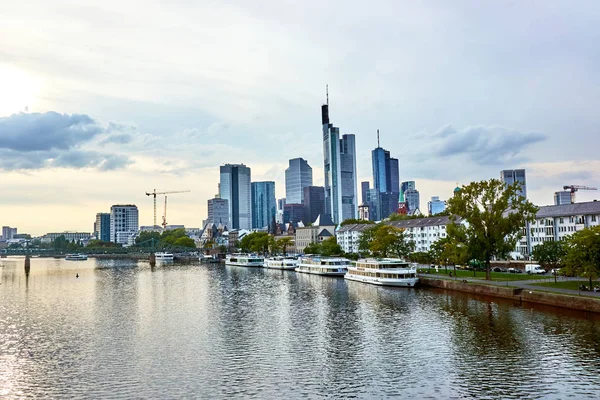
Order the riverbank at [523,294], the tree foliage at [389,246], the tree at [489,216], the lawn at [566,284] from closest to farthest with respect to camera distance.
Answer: the riverbank at [523,294]
the lawn at [566,284]
the tree at [489,216]
the tree foliage at [389,246]

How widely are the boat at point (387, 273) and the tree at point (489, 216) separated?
42.7ft

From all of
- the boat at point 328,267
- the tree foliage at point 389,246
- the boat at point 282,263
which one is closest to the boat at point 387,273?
the boat at point 328,267

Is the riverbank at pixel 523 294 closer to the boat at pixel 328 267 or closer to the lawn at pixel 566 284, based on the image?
the lawn at pixel 566 284

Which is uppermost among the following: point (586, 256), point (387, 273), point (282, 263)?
point (586, 256)

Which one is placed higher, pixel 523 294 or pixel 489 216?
pixel 489 216

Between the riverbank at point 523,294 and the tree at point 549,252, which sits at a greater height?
the tree at point 549,252

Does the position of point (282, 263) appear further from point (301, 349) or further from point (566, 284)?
point (301, 349)

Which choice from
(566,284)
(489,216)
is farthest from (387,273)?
(566,284)

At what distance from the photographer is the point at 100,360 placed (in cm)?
4966

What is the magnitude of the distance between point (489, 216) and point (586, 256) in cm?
2895

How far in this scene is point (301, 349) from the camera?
52.9 m

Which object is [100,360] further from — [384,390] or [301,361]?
[384,390]

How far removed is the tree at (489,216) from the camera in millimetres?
100750

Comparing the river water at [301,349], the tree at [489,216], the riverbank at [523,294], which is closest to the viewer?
the river water at [301,349]
